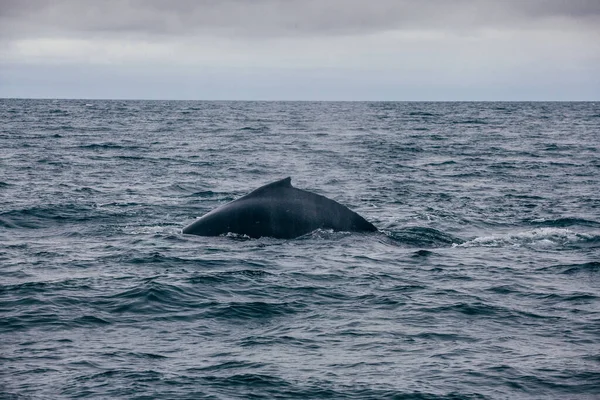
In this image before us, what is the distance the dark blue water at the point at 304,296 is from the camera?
30.7 feet

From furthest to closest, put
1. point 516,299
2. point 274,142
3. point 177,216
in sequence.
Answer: point 274,142
point 177,216
point 516,299

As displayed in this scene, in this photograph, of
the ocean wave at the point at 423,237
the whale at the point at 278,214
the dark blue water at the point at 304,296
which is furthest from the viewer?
the ocean wave at the point at 423,237

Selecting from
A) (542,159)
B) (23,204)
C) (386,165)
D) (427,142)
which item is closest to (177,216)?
(23,204)

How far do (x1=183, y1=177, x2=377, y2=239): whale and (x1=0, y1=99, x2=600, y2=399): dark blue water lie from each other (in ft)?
0.87

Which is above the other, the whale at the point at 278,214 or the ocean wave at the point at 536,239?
the whale at the point at 278,214

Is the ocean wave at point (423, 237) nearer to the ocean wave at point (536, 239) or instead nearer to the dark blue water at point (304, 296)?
the dark blue water at point (304, 296)

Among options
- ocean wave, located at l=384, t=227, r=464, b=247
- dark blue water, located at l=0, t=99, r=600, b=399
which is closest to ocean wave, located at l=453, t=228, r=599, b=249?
dark blue water, located at l=0, t=99, r=600, b=399

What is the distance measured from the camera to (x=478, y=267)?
604 inches

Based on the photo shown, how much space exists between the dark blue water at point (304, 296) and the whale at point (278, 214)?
0.27 metres

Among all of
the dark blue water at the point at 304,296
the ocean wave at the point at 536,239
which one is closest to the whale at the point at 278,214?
the dark blue water at the point at 304,296

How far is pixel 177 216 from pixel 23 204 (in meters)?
4.47

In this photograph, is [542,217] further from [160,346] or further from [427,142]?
[427,142]

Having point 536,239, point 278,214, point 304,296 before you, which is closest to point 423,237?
point 536,239

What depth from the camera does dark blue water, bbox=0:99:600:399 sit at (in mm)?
9359
